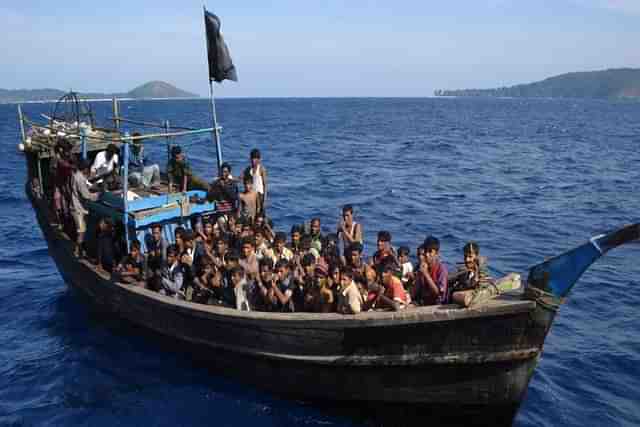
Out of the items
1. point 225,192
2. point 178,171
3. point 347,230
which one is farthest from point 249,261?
point 178,171

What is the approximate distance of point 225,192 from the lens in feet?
34.3

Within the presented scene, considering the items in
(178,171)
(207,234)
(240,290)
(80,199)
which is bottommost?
(240,290)

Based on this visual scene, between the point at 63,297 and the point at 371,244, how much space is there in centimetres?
858

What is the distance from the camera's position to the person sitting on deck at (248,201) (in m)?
10.4

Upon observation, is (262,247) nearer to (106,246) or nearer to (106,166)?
(106,246)

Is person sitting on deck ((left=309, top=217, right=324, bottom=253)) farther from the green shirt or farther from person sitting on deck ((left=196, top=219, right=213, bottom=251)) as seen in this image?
the green shirt

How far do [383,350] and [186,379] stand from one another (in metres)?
4.00

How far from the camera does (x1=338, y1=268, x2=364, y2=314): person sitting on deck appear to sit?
7.06m

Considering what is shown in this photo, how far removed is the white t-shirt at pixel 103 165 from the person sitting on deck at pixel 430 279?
6.95m

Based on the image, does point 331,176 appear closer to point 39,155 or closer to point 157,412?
point 39,155

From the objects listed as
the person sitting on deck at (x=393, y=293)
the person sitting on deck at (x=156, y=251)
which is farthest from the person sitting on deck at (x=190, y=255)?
the person sitting on deck at (x=393, y=293)

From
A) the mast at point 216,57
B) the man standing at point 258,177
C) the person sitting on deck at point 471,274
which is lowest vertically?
the person sitting on deck at point 471,274

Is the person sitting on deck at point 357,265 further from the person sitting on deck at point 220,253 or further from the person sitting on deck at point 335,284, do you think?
the person sitting on deck at point 220,253

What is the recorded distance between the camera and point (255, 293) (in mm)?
8344
